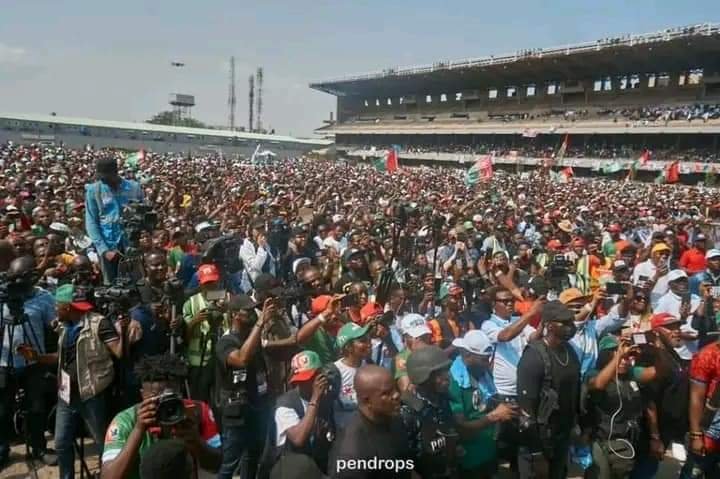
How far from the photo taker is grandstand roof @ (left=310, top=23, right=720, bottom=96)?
120 feet

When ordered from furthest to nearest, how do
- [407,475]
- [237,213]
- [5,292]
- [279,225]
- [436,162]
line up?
1. [436,162]
2. [237,213]
3. [279,225]
4. [5,292]
5. [407,475]

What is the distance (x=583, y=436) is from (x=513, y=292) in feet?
4.51

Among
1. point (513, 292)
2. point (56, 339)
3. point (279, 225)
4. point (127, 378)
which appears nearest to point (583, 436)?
point (513, 292)

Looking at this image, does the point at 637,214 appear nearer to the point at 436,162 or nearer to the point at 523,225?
the point at 523,225

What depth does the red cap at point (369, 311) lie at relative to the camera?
380cm

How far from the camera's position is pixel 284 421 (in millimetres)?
2850

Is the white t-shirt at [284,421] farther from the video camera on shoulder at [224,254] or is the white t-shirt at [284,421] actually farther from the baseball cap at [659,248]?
the baseball cap at [659,248]

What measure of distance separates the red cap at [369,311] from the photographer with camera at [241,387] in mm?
672

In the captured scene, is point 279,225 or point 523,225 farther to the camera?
point 523,225

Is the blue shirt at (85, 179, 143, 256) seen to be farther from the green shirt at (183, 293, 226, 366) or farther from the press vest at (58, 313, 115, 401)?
the press vest at (58, 313, 115, 401)

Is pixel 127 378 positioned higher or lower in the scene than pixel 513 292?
lower

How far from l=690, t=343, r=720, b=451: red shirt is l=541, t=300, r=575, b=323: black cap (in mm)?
855

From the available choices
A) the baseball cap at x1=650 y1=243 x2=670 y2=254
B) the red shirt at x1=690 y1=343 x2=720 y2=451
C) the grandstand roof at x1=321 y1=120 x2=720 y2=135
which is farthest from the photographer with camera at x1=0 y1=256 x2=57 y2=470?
the grandstand roof at x1=321 y1=120 x2=720 y2=135

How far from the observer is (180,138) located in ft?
175
